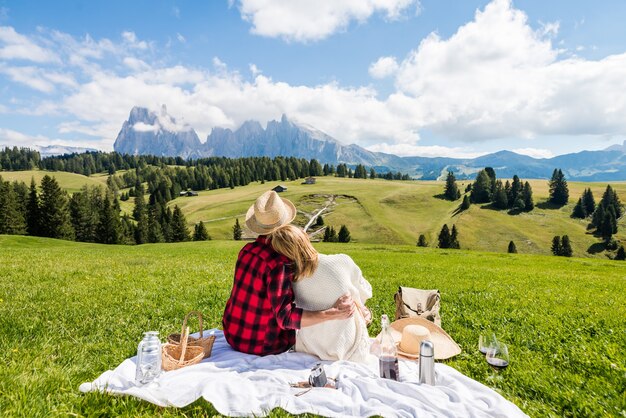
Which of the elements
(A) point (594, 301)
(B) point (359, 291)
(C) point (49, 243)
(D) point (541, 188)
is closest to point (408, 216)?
(D) point (541, 188)

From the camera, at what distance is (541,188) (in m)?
183

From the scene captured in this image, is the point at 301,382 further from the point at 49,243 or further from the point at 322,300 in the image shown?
the point at 49,243

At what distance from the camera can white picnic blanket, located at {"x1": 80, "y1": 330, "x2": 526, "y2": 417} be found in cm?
491

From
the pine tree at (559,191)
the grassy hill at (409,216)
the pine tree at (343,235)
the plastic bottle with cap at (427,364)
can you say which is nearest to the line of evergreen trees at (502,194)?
the grassy hill at (409,216)

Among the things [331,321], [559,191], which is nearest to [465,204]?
[559,191]

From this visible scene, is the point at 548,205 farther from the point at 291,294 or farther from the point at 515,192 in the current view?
the point at 291,294

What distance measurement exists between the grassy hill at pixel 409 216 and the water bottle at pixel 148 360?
11081cm

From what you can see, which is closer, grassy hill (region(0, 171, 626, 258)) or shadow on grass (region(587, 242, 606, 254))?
shadow on grass (region(587, 242, 606, 254))

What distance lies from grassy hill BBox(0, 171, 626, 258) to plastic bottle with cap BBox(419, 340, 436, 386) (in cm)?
10988

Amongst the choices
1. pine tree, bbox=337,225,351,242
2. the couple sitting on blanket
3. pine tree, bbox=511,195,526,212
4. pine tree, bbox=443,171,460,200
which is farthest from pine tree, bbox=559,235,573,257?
the couple sitting on blanket

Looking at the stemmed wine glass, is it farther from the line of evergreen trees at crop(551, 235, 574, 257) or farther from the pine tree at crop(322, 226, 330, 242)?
the line of evergreen trees at crop(551, 235, 574, 257)

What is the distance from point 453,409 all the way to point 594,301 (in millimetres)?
11791

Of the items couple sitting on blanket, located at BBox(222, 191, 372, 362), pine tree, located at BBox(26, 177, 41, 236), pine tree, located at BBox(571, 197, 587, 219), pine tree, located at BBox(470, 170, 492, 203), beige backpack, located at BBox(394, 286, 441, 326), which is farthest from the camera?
pine tree, located at BBox(470, 170, 492, 203)

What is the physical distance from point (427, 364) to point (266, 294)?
2.88 meters
